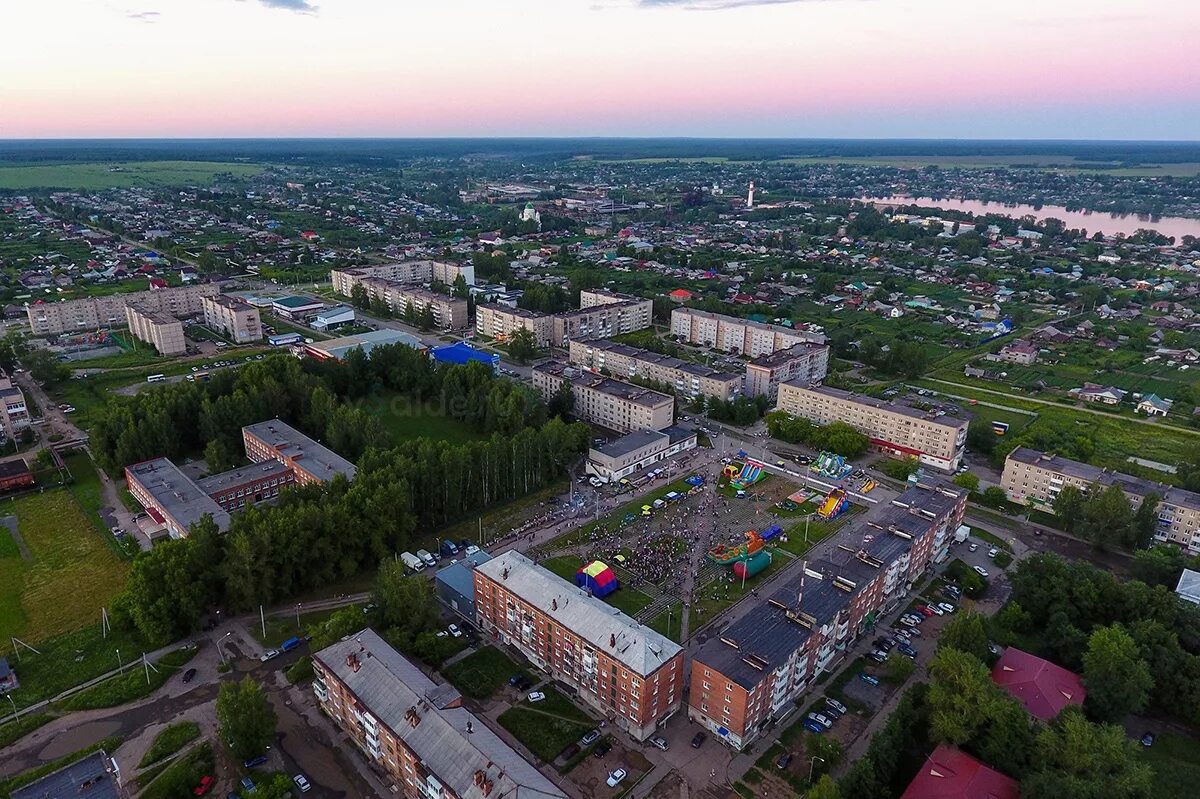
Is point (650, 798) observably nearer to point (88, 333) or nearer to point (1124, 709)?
point (1124, 709)

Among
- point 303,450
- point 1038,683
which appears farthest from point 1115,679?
point 303,450

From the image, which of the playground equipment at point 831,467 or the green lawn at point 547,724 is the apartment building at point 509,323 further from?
the green lawn at point 547,724

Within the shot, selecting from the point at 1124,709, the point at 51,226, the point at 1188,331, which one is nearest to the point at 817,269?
the point at 1188,331

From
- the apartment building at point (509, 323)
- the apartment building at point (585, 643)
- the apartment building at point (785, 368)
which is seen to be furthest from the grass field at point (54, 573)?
the apartment building at point (785, 368)

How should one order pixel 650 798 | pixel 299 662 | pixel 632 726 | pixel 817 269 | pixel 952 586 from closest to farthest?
1. pixel 650 798
2. pixel 632 726
3. pixel 299 662
4. pixel 952 586
5. pixel 817 269

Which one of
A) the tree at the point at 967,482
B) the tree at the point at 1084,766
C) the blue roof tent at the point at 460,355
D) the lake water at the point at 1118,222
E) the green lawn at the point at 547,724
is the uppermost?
the lake water at the point at 1118,222

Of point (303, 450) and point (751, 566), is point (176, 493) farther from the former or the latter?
point (751, 566)

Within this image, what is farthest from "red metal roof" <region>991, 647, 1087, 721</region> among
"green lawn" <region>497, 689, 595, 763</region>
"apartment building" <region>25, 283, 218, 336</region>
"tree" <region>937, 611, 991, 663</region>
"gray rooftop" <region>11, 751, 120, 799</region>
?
"apartment building" <region>25, 283, 218, 336</region>
